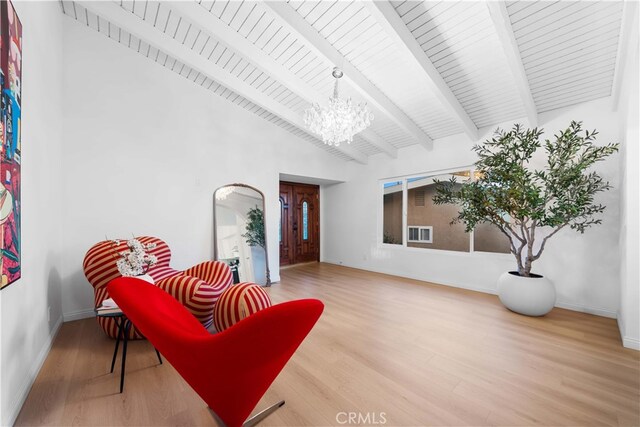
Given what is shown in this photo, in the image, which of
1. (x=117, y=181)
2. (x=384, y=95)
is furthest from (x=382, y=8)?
(x=117, y=181)

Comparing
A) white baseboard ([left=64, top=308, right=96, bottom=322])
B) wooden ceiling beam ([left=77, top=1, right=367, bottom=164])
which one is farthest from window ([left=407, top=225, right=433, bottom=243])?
white baseboard ([left=64, top=308, right=96, bottom=322])

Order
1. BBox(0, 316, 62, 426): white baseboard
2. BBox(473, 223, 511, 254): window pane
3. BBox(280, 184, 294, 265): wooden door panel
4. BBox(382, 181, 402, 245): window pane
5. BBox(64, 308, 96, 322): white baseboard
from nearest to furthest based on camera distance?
BBox(0, 316, 62, 426): white baseboard < BBox(64, 308, 96, 322): white baseboard < BBox(473, 223, 511, 254): window pane < BBox(382, 181, 402, 245): window pane < BBox(280, 184, 294, 265): wooden door panel

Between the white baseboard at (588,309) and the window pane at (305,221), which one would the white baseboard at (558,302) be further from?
the window pane at (305,221)

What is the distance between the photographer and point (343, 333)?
268cm

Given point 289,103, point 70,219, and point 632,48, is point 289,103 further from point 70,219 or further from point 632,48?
point 632,48

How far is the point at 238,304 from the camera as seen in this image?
2.12 metres

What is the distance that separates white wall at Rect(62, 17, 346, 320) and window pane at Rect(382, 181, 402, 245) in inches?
112

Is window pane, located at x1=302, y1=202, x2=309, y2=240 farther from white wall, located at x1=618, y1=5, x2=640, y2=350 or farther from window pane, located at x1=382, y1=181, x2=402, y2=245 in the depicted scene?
white wall, located at x1=618, y1=5, x2=640, y2=350

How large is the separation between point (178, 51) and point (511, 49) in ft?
12.4

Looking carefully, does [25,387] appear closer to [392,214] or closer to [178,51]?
[178,51]

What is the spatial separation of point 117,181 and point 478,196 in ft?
15.6

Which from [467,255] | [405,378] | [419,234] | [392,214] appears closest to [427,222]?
[419,234]

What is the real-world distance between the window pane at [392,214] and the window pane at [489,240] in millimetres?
1455

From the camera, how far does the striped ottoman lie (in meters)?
2.09
